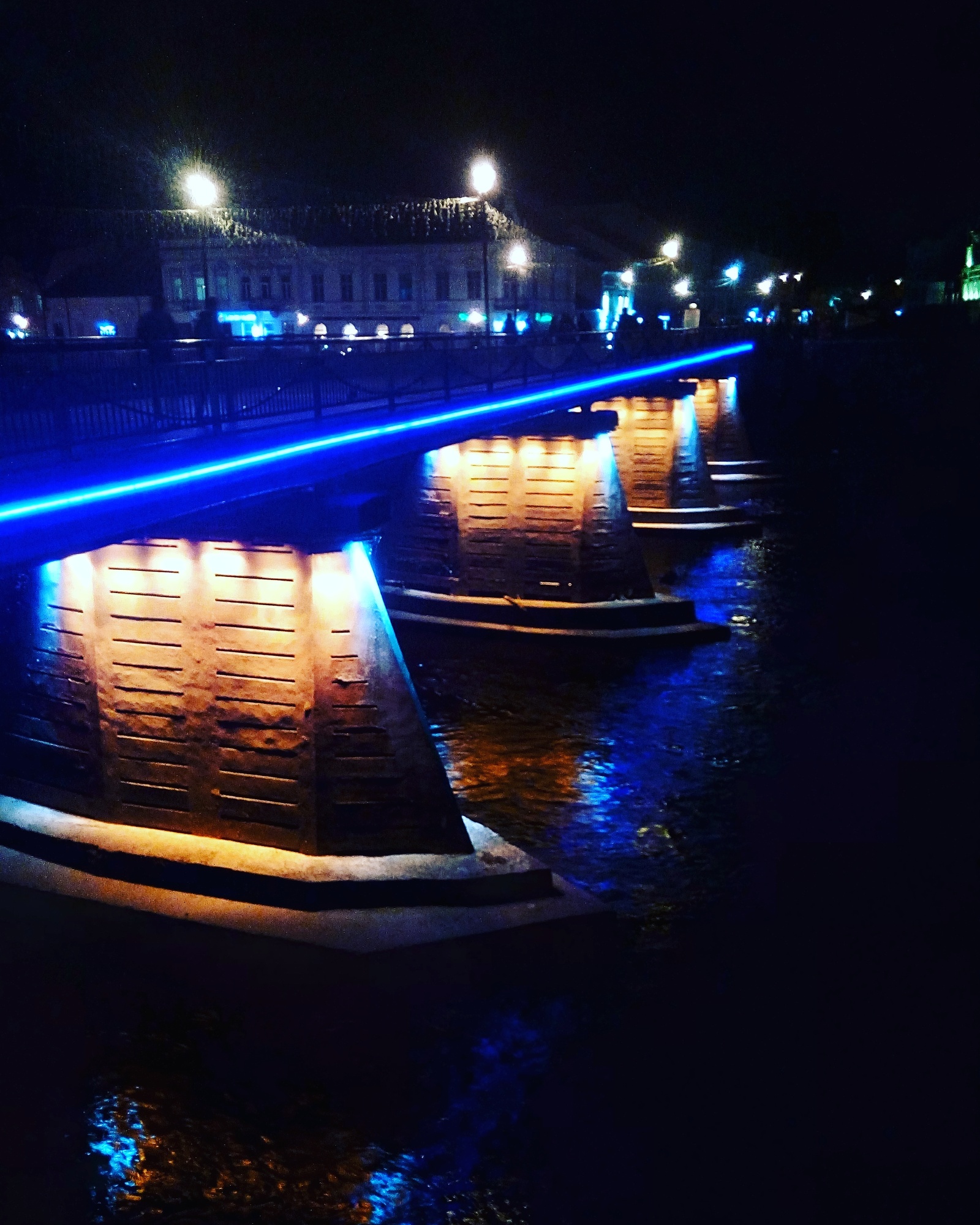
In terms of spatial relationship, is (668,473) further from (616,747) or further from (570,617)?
(616,747)

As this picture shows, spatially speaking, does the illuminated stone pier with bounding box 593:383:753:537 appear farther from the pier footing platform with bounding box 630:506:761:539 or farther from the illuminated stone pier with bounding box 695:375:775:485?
the illuminated stone pier with bounding box 695:375:775:485

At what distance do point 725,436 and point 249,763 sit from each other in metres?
35.5

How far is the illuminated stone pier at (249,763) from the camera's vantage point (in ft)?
33.9

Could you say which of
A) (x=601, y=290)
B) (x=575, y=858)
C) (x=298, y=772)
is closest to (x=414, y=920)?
(x=298, y=772)

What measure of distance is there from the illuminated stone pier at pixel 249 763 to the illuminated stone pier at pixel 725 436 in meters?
32.6

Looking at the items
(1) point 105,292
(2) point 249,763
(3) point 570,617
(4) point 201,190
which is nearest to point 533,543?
(3) point 570,617

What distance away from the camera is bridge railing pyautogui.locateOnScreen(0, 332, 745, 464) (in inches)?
348

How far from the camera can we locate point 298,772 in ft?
35.6

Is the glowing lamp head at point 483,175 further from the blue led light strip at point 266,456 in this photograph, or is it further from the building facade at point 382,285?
the building facade at point 382,285

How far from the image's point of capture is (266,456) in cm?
1034

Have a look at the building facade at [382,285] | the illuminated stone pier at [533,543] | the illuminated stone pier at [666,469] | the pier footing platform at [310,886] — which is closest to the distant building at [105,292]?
the building facade at [382,285]

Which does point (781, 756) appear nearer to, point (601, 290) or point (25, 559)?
point (25, 559)

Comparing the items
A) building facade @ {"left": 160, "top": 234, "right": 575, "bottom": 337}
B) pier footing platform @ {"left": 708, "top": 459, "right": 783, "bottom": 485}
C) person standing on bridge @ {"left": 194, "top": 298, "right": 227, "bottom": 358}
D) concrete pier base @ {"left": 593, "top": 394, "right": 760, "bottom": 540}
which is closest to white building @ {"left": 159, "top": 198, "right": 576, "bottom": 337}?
building facade @ {"left": 160, "top": 234, "right": 575, "bottom": 337}

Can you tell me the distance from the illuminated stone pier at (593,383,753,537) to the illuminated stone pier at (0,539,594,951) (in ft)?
67.2
